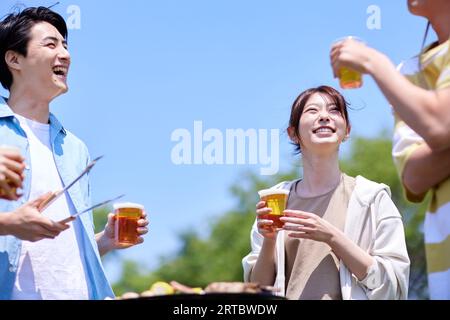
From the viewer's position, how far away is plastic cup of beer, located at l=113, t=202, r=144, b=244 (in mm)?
4352

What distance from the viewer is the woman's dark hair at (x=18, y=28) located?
4895 millimetres

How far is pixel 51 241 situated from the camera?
4.38 m

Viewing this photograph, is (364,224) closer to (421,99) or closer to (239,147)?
(421,99)

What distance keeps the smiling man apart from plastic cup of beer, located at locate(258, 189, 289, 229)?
0.65m

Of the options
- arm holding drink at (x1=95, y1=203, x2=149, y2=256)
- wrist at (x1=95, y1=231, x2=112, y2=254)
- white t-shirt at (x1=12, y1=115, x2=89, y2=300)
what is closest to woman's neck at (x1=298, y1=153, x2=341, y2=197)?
arm holding drink at (x1=95, y1=203, x2=149, y2=256)

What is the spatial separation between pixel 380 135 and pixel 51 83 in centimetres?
2458

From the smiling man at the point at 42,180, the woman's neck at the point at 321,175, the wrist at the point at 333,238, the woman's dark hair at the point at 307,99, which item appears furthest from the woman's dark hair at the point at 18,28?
the wrist at the point at 333,238

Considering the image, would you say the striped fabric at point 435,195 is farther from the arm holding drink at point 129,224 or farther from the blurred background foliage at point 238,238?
the blurred background foliage at point 238,238

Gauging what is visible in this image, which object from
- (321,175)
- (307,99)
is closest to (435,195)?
(321,175)

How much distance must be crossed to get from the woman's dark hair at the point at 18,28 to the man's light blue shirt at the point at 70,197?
335 millimetres

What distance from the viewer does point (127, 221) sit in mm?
4375

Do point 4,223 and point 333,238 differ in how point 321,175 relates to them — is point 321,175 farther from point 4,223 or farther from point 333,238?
point 4,223

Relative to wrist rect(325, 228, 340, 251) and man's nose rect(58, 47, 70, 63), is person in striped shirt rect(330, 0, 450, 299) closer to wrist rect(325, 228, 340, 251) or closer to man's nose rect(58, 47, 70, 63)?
wrist rect(325, 228, 340, 251)

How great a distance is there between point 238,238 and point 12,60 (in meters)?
25.9
